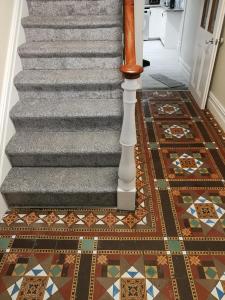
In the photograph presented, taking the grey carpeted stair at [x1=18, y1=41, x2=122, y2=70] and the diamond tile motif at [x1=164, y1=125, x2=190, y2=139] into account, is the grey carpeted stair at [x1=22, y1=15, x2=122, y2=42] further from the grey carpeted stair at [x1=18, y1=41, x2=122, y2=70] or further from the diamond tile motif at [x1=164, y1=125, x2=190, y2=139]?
the diamond tile motif at [x1=164, y1=125, x2=190, y2=139]

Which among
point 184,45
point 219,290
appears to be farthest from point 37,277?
point 184,45

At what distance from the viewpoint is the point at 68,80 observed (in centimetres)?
235

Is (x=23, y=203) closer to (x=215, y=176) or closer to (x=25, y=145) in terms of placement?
(x=25, y=145)

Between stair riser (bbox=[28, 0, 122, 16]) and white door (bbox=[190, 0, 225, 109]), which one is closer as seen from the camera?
stair riser (bbox=[28, 0, 122, 16])

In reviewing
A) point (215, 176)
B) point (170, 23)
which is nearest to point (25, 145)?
point (215, 176)

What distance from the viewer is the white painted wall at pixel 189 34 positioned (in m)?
4.45

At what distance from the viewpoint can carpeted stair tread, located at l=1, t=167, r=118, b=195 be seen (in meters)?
2.01

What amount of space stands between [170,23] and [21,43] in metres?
4.57

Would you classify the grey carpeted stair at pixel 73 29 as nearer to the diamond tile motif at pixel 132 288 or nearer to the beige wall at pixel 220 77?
the beige wall at pixel 220 77

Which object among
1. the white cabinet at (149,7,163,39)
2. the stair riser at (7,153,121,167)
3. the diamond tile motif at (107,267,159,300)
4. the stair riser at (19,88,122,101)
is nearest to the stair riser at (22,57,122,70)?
the stair riser at (19,88,122,101)

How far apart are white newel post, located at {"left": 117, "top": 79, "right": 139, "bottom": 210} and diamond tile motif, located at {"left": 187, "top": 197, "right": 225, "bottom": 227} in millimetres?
491

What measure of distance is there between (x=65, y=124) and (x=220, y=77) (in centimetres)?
207

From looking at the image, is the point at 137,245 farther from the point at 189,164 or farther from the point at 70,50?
the point at 70,50

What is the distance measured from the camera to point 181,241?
1.86 meters
